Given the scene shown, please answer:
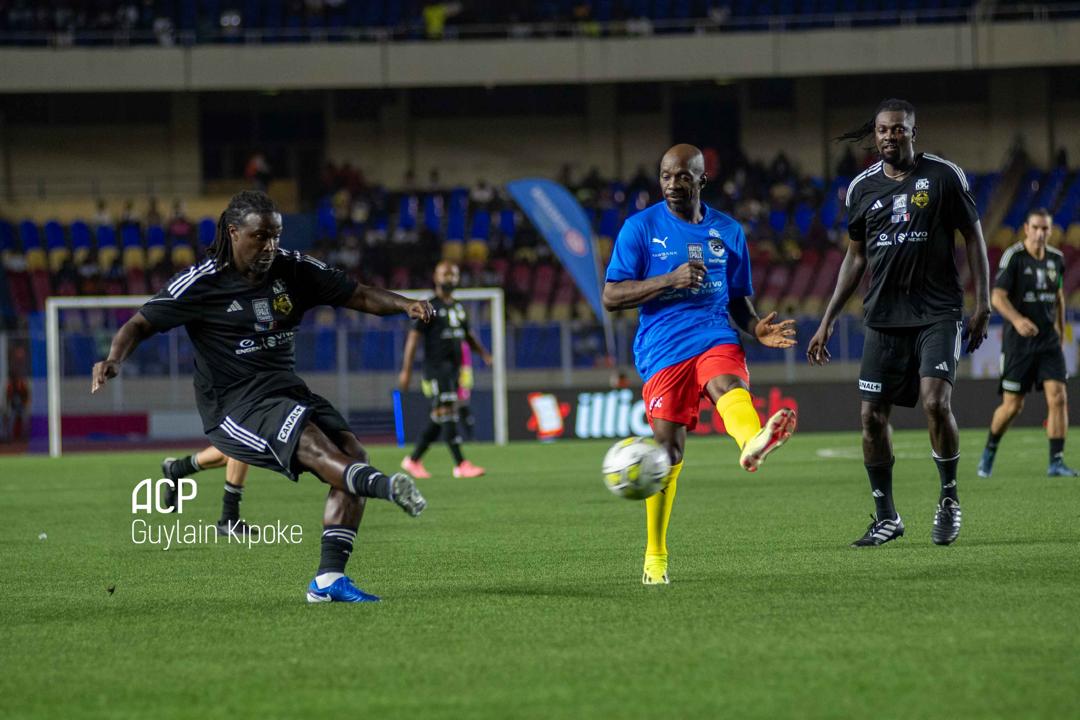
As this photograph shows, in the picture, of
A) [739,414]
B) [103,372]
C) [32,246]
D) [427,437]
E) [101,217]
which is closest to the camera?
[103,372]

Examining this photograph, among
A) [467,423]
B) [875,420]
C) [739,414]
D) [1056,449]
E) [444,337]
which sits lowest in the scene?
[467,423]

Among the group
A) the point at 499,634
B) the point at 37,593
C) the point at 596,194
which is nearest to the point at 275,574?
the point at 37,593

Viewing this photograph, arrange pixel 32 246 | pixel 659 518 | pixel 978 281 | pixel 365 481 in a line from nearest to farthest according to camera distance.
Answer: pixel 365 481
pixel 659 518
pixel 978 281
pixel 32 246

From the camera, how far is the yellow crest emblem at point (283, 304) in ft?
23.5

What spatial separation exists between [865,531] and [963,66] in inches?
1109

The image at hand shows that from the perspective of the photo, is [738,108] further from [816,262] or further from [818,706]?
[818,706]

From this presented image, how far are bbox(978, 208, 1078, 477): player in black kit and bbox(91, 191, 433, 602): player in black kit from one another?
8.49 m

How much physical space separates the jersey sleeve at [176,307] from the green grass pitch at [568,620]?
1.30 metres

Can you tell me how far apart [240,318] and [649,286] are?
191 cm

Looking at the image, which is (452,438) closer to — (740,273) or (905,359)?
(905,359)

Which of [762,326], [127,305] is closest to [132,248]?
[127,305]

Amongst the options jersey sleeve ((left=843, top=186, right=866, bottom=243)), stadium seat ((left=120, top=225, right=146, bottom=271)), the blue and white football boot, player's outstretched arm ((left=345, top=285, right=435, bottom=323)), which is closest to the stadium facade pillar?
stadium seat ((left=120, top=225, right=146, bottom=271))

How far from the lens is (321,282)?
7.27 meters

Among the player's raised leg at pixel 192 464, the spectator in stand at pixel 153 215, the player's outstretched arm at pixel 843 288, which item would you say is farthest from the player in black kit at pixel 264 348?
the spectator in stand at pixel 153 215
